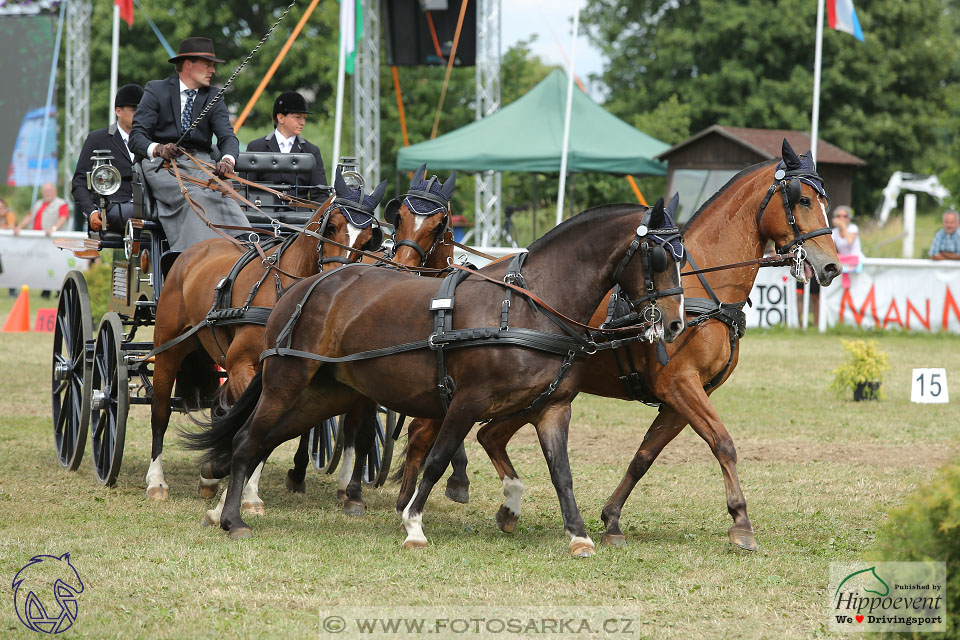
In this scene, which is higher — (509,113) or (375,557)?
(509,113)

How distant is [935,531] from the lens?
12.5 ft

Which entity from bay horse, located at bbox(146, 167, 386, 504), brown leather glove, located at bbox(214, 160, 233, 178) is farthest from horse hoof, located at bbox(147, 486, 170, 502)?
brown leather glove, located at bbox(214, 160, 233, 178)

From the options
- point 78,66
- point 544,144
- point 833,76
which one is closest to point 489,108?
point 544,144

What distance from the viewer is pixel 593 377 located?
643 cm

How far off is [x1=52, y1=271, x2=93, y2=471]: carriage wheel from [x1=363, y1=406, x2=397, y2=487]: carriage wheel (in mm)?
2044

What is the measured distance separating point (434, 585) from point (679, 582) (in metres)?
1.17

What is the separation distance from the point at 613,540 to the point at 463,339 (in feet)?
4.86

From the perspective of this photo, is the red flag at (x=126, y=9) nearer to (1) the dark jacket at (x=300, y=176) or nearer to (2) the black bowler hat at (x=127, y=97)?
(2) the black bowler hat at (x=127, y=97)

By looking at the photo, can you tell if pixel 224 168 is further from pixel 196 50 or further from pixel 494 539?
pixel 494 539

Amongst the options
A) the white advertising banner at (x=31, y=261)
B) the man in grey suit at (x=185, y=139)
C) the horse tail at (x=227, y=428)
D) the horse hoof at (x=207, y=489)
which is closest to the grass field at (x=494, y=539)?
the horse hoof at (x=207, y=489)

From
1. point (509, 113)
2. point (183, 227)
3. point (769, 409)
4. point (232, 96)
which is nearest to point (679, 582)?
point (183, 227)

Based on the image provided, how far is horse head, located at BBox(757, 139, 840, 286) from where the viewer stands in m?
6.21

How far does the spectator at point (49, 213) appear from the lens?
2026 cm

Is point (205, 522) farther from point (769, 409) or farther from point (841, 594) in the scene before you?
point (769, 409)
